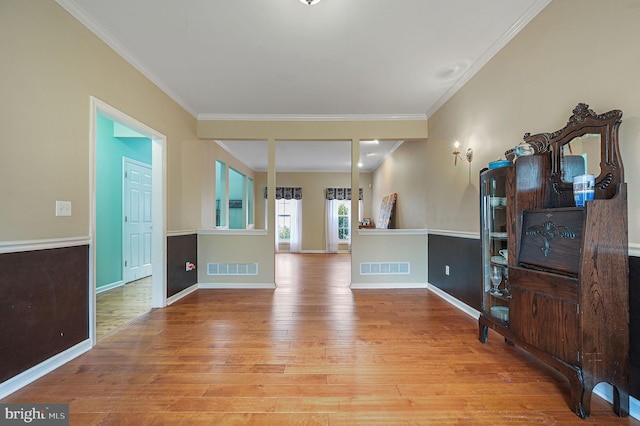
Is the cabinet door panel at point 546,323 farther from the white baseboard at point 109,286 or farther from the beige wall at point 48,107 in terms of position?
the white baseboard at point 109,286

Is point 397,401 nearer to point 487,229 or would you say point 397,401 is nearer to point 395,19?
point 487,229

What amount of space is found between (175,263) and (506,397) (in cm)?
365

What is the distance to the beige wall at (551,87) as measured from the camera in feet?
5.01

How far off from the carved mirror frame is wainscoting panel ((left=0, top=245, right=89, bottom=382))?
3.53 m

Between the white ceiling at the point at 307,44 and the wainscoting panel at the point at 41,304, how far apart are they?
1882 millimetres

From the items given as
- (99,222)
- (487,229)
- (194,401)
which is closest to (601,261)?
(487,229)

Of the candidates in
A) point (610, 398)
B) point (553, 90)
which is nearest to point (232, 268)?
point (610, 398)

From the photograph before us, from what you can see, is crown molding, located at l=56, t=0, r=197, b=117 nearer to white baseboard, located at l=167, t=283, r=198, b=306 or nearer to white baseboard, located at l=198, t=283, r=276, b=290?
white baseboard, located at l=167, t=283, r=198, b=306

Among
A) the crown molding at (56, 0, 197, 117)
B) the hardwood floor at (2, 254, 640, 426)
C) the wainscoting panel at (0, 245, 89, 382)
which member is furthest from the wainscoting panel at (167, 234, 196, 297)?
the crown molding at (56, 0, 197, 117)

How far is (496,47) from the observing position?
8.32 ft

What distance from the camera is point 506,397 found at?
167 cm

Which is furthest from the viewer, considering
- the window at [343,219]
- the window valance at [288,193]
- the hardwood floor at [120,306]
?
the window at [343,219]

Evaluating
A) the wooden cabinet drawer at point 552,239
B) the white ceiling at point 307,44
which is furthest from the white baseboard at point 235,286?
the wooden cabinet drawer at point 552,239

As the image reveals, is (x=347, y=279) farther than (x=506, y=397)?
Yes
